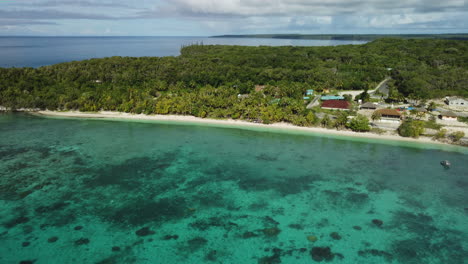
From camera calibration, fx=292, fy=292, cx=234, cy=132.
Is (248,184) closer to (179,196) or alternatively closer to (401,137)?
(179,196)

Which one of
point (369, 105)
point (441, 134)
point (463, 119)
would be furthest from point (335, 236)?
point (463, 119)

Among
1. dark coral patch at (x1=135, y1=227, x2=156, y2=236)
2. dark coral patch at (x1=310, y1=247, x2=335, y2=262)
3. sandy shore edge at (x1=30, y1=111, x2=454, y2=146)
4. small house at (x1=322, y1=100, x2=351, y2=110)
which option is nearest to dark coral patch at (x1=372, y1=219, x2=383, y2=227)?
dark coral patch at (x1=310, y1=247, x2=335, y2=262)

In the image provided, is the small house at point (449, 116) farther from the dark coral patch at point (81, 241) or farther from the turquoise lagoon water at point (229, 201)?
the dark coral patch at point (81, 241)

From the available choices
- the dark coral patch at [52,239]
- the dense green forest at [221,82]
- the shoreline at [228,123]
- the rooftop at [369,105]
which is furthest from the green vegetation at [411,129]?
the dark coral patch at [52,239]

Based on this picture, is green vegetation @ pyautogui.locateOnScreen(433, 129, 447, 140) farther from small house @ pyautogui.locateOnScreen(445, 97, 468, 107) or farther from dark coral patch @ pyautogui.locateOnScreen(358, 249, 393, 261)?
dark coral patch @ pyautogui.locateOnScreen(358, 249, 393, 261)

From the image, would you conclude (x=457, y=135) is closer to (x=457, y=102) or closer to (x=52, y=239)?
(x=457, y=102)
